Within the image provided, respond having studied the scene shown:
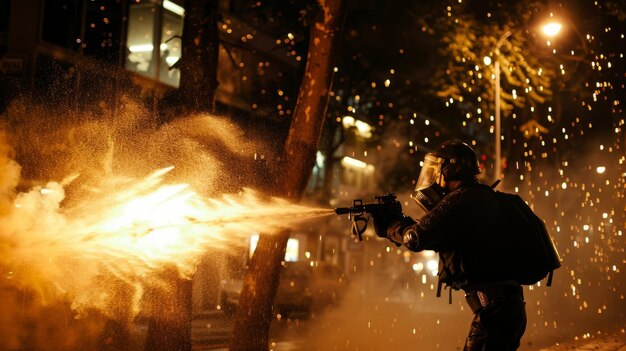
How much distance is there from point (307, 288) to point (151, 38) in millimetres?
9211

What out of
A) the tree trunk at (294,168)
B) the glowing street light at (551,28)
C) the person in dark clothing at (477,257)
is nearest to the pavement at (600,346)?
the tree trunk at (294,168)

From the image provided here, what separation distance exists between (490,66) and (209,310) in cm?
918

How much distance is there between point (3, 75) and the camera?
1468 centimetres

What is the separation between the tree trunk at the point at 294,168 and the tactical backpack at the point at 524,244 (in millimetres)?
4125

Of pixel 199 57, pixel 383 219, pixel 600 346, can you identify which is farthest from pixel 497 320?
pixel 600 346

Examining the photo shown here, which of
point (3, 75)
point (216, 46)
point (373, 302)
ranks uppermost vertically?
point (3, 75)

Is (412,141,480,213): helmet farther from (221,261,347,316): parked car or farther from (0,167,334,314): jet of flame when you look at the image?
(221,261,347,316): parked car

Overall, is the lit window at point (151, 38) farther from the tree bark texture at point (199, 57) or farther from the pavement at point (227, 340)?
the tree bark texture at point (199, 57)

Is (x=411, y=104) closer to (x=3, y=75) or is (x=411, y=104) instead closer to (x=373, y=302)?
(x=373, y=302)

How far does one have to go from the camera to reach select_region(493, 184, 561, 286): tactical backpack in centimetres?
418

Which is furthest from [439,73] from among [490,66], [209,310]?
[209,310]

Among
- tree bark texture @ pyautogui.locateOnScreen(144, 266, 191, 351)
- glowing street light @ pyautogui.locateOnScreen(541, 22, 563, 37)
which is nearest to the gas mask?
tree bark texture @ pyautogui.locateOnScreen(144, 266, 191, 351)

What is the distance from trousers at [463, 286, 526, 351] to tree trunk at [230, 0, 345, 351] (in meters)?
4.10

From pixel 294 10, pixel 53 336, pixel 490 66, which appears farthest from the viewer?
pixel 490 66
